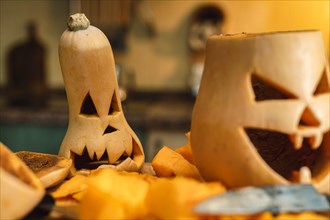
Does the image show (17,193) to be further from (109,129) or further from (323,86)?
(323,86)

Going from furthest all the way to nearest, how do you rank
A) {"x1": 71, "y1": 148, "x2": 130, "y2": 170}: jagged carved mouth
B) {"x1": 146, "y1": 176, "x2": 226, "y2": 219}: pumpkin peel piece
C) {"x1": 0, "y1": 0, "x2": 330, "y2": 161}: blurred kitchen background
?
{"x1": 0, "y1": 0, "x2": 330, "y2": 161}: blurred kitchen background
{"x1": 71, "y1": 148, "x2": 130, "y2": 170}: jagged carved mouth
{"x1": 146, "y1": 176, "x2": 226, "y2": 219}: pumpkin peel piece

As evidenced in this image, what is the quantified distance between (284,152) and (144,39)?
1.73 metres

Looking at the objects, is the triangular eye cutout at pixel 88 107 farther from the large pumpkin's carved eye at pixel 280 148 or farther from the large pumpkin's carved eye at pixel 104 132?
the large pumpkin's carved eye at pixel 280 148

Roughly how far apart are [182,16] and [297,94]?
1.80 m

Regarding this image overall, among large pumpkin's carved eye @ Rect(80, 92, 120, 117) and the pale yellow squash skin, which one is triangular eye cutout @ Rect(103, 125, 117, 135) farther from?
the pale yellow squash skin

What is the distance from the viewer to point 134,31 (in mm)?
2264

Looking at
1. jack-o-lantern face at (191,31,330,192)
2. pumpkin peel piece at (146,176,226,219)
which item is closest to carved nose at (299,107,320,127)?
jack-o-lantern face at (191,31,330,192)

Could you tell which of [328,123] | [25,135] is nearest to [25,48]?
[25,135]

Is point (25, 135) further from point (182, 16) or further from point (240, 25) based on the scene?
point (240, 25)

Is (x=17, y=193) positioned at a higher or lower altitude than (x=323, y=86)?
lower

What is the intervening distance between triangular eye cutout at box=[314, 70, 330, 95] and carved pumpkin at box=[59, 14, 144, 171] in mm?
290

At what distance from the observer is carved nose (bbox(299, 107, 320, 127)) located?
51 cm

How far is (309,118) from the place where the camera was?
52 centimetres

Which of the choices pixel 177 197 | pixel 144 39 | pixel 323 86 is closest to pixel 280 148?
pixel 323 86
